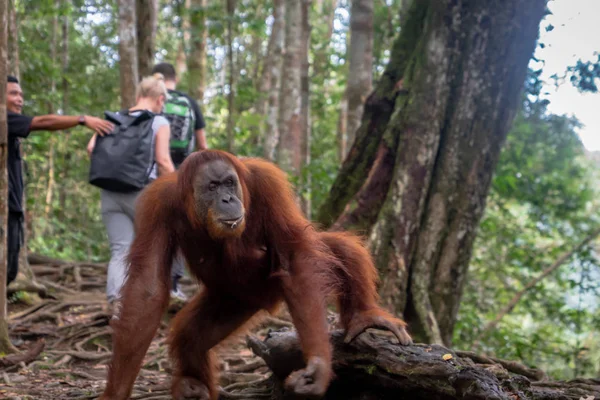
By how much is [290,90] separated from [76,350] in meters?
4.24

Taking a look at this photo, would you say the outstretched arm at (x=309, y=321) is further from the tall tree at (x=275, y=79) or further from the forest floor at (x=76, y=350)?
the tall tree at (x=275, y=79)

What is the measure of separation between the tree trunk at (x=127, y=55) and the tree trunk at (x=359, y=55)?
2.35m

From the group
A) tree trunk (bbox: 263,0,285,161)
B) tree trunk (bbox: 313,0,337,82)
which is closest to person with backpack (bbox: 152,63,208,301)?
tree trunk (bbox: 263,0,285,161)

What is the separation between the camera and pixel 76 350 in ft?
16.0

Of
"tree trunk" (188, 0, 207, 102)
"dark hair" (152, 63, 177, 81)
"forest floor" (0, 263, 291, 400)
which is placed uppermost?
"tree trunk" (188, 0, 207, 102)

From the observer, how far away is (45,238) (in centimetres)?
1023

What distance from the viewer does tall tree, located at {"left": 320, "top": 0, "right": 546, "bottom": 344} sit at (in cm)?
483

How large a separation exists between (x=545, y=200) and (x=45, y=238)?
283 inches

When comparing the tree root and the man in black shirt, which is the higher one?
the man in black shirt

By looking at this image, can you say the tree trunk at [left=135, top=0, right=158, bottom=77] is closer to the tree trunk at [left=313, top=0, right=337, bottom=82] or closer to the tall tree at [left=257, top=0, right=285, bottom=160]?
the tall tree at [left=257, top=0, right=285, bottom=160]

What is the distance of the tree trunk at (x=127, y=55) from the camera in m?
6.90

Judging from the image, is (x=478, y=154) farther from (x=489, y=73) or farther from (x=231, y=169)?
(x=231, y=169)

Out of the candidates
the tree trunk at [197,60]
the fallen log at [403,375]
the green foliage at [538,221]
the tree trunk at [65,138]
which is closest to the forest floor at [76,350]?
the fallen log at [403,375]

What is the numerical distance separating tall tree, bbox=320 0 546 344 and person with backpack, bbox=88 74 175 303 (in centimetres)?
147
